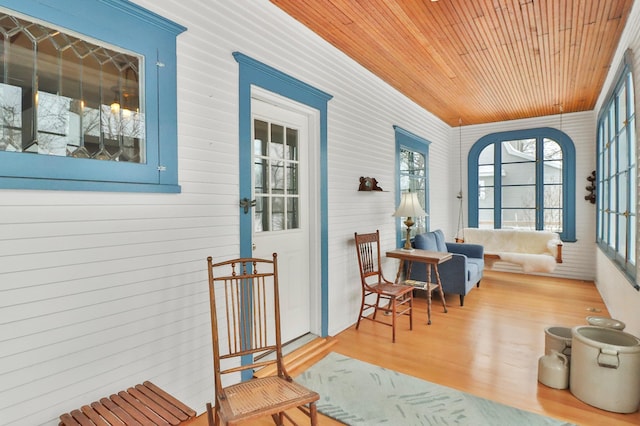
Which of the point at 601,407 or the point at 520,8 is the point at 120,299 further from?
the point at 520,8

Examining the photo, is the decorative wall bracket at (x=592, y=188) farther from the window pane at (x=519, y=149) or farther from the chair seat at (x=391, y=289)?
the chair seat at (x=391, y=289)

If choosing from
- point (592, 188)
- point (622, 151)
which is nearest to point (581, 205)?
point (592, 188)

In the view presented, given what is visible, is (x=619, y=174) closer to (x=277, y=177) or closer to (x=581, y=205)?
(x=581, y=205)

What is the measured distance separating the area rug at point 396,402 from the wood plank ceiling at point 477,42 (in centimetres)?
300

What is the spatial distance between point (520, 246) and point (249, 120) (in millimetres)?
5634

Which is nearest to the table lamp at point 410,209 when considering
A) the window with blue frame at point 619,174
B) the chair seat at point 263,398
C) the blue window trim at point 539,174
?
the window with blue frame at point 619,174

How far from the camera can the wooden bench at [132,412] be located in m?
1.52

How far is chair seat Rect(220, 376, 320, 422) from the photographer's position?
1.64 m

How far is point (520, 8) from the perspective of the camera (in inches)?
114

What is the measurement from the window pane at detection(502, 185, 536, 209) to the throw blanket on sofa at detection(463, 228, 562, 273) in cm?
69

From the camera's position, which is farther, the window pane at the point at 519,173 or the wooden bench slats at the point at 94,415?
the window pane at the point at 519,173

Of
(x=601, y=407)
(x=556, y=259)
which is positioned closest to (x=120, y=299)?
(x=601, y=407)

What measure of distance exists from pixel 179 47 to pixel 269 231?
1512mm

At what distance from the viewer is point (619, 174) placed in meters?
3.70
